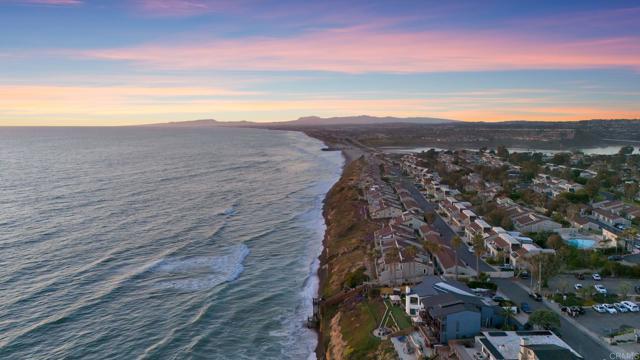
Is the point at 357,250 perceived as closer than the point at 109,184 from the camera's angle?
Yes

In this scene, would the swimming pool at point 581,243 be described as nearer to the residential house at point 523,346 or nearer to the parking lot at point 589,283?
the parking lot at point 589,283

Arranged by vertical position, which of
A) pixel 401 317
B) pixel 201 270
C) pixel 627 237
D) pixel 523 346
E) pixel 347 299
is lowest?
pixel 201 270

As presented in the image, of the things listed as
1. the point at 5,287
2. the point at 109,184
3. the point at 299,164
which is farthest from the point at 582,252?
the point at 299,164

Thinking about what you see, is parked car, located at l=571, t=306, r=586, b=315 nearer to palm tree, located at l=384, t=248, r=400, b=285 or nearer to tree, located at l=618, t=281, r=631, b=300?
tree, located at l=618, t=281, r=631, b=300

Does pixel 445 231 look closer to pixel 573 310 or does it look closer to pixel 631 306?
pixel 573 310

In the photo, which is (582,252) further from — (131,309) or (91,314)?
(91,314)

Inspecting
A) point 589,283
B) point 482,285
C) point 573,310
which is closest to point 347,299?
point 482,285
